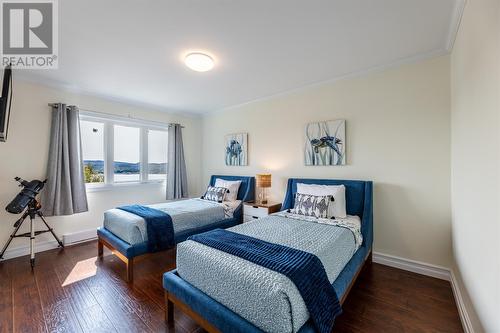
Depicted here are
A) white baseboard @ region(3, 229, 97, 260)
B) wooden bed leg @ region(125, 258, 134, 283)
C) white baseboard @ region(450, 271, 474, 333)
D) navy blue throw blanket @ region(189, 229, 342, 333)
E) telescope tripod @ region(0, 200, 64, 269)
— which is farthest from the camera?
white baseboard @ region(3, 229, 97, 260)

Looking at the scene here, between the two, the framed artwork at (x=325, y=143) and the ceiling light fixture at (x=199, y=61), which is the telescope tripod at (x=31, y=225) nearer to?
the ceiling light fixture at (x=199, y=61)

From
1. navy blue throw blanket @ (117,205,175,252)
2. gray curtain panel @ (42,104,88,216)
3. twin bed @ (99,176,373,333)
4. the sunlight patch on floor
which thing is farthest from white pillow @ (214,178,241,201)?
gray curtain panel @ (42,104,88,216)

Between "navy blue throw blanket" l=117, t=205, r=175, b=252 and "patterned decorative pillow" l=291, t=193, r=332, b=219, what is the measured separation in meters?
1.64

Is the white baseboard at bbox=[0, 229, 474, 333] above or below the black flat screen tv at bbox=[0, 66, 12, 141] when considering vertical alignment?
below

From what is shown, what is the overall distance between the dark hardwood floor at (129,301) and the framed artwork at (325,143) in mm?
1501

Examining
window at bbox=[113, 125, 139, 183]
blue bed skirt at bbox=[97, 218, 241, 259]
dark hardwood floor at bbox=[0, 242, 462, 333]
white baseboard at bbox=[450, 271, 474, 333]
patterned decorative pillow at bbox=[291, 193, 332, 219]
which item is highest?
window at bbox=[113, 125, 139, 183]

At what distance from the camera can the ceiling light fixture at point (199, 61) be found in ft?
7.91

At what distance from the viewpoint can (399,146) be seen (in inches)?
104

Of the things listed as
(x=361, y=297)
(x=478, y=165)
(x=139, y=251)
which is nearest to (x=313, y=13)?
(x=478, y=165)

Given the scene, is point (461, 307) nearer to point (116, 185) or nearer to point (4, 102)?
point (116, 185)

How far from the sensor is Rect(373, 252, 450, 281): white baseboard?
93.7 inches

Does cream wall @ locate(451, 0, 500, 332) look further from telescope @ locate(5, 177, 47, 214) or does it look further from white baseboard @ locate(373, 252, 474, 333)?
telescope @ locate(5, 177, 47, 214)

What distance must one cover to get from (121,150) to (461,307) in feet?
16.7

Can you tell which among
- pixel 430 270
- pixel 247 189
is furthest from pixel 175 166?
pixel 430 270
